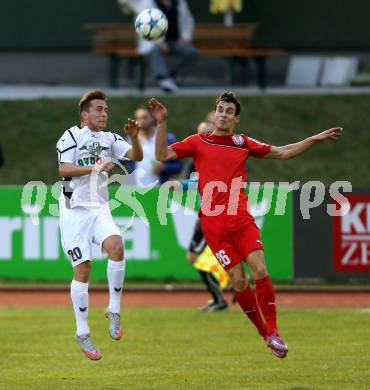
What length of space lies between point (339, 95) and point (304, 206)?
25.8 feet

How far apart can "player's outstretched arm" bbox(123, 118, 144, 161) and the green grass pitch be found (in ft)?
6.72

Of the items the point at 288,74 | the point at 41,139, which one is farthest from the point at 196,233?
the point at 288,74

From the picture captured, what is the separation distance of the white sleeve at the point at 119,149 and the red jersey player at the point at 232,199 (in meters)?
0.45

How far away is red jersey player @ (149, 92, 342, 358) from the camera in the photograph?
13.1m

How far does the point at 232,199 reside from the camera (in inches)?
519

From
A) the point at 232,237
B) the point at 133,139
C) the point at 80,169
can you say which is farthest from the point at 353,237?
the point at 80,169

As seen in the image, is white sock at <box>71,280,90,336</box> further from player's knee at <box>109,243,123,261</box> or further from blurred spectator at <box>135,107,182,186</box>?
blurred spectator at <box>135,107,182,186</box>

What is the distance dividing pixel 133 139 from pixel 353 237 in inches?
329

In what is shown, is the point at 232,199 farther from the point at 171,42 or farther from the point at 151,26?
the point at 171,42

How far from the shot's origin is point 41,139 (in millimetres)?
27172

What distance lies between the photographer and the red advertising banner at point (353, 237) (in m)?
20.6

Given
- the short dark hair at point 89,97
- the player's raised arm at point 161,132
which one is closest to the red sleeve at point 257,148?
the player's raised arm at point 161,132

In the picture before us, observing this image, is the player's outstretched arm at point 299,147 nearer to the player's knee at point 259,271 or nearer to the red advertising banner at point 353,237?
the player's knee at point 259,271

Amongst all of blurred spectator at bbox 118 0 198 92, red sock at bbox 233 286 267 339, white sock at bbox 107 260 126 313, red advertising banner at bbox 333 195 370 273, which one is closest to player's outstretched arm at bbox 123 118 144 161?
white sock at bbox 107 260 126 313
